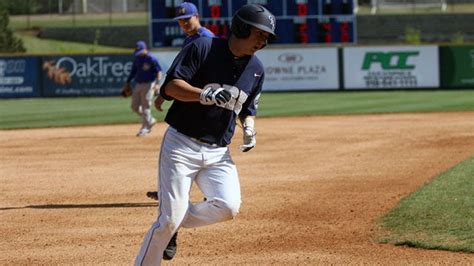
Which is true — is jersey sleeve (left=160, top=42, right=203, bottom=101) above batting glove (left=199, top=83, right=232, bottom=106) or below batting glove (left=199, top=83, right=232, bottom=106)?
above

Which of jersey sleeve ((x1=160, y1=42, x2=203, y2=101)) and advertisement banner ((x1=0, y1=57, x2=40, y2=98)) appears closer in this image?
jersey sleeve ((x1=160, y1=42, x2=203, y2=101))

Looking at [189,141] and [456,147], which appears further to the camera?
[456,147]

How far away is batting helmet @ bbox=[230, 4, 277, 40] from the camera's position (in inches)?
285

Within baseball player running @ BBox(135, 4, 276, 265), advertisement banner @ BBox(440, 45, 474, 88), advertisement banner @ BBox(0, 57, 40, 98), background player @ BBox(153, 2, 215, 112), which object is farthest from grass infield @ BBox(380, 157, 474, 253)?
advertisement banner @ BBox(0, 57, 40, 98)

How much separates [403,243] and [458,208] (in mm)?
1840

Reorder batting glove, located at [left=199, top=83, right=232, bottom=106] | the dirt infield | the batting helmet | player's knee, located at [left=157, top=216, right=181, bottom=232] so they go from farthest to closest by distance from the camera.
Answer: the dirt infield < player's knee, located at [left=157, top=216, right=181, bottom=232] < the batting helmet < batting glove, located at [left=199, top=83, right=232, bottom=106]

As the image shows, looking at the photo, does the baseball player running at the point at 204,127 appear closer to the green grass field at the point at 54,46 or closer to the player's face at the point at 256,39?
the player's face at the point at 256,39

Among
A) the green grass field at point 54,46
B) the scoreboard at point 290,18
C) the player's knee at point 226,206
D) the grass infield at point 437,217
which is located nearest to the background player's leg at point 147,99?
the grass infield at point 437,217

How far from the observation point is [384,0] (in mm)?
68750

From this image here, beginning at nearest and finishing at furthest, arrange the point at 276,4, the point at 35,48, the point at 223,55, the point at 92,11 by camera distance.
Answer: the point at 223,55 → the point at 276,4 → the point at 35,48 → the point at 92,11

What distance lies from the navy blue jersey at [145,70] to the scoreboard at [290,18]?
11.6 meters

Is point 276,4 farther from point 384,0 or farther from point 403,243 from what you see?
point 384,0

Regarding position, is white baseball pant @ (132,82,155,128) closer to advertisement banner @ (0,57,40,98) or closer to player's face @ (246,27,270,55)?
player's face @ (246,27,270,55)

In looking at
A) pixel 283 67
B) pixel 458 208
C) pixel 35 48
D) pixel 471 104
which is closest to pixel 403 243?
pixel 458 208
